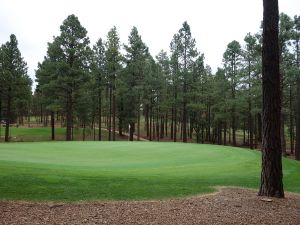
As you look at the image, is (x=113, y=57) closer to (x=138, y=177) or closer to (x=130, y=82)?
(x=130, y=82)

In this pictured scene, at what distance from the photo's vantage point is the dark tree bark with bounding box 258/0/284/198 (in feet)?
33.7

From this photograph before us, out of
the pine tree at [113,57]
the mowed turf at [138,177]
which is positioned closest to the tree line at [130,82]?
the pine tree at [113,57]

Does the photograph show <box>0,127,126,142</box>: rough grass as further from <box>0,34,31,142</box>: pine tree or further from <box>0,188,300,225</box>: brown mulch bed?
<box>0,188,300,225</box>: brown mulch bed

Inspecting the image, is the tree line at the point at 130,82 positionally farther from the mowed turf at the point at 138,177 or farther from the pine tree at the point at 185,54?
the mowed turf at the point at 138,177

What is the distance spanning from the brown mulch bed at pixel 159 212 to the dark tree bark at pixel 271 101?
0.79 meters

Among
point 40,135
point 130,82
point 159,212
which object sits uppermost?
point 130,82

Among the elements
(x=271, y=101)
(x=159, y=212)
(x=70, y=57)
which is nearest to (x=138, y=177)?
(x=159, y=212)

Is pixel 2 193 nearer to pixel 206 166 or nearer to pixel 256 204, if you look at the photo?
pixel 256 204

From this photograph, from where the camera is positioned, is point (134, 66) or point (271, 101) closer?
point (271, 101)

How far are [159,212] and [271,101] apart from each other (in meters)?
4.47

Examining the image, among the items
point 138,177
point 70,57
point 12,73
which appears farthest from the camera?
point 12,73

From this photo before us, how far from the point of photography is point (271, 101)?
404 inches

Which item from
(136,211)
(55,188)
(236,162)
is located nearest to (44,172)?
(55,188)

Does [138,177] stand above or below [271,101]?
below
